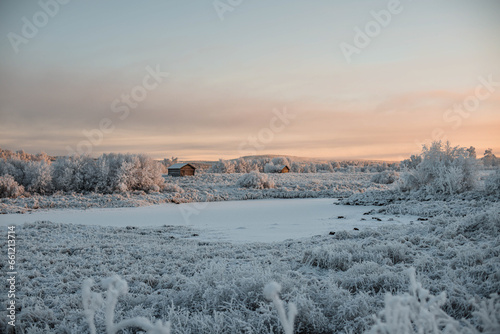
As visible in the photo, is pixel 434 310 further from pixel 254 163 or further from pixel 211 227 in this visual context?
pixel 254 163

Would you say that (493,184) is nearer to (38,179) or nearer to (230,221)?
(230,221)

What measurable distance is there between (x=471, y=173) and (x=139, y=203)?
51.2 ft

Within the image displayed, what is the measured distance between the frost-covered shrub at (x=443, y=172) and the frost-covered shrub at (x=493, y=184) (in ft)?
3.83

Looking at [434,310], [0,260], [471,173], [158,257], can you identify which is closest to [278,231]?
[158,257]

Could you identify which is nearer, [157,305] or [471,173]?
[157,305]

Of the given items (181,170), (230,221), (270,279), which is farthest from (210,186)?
(270,279)

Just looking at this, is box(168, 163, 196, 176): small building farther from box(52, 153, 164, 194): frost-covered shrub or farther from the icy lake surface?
the icy lake surface

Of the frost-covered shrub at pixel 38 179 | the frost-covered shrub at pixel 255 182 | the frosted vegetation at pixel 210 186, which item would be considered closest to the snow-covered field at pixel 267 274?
the frosted vegetation at pixel 210 186

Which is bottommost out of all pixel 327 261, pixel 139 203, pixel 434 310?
pixel 139 203

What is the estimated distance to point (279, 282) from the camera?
12.6ft

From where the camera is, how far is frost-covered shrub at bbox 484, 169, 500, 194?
11.6 m

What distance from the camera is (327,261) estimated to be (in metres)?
5.02

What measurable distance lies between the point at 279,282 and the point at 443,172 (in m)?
12.5

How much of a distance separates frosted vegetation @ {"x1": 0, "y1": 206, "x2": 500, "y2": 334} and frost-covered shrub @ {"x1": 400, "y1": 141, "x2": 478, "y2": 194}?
24.1 feet
